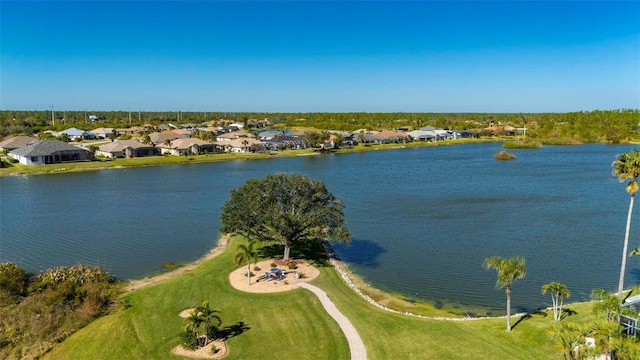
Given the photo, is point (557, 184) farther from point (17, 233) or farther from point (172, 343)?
point (17, 233)

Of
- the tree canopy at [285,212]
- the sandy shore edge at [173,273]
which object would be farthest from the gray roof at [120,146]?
the tree canopy at [285,212]

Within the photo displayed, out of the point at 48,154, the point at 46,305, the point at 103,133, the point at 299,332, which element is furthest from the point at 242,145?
the point at 299,332

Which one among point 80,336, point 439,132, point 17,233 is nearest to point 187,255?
point 80,336

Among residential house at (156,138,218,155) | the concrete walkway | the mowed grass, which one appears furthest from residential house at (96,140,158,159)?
the concrete walkway

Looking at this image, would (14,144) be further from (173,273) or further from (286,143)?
(173,273)

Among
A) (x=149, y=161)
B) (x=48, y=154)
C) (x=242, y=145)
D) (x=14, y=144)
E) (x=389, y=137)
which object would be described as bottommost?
(x=149, y=161)
